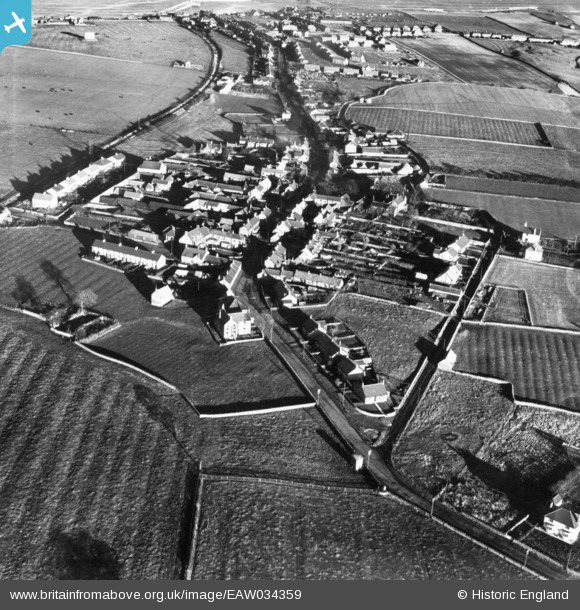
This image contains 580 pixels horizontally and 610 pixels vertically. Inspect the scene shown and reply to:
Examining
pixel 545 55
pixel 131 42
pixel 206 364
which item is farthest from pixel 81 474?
pixel 545 55

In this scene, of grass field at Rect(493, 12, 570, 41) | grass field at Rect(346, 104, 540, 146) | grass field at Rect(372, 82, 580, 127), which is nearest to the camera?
grass field at Rect(346, 104, 540, 146)

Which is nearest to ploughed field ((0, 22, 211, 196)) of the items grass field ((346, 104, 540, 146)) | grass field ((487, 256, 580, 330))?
grass field ((346, 104, 540, 146))

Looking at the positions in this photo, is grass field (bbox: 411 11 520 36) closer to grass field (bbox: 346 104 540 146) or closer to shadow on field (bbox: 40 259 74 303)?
grass field (bbox: 346 104 540 146)

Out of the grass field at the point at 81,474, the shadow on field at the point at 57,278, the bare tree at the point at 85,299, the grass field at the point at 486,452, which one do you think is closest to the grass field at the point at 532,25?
the shadow on field at the point at 57,278

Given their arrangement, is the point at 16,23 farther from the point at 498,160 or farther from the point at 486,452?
the point at 498,160

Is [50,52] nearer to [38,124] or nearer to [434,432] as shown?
[38,124]

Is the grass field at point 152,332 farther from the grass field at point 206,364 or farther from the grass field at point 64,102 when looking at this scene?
the grass field at point 64,102

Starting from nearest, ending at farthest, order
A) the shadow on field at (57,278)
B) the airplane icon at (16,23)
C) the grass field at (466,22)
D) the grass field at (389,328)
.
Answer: the airplane icon at (16,23) → the grass field at (389,328) → the shadow on field at (57,278) → the grass field at (466,22)

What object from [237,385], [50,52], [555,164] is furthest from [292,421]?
[50,52]
